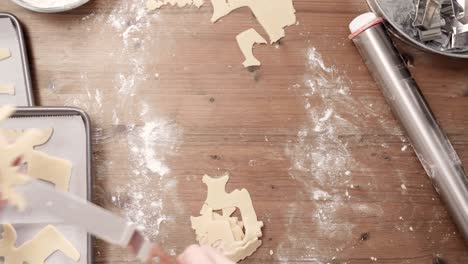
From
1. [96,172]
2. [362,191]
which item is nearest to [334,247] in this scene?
[362,191]

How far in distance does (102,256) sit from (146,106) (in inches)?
9.3

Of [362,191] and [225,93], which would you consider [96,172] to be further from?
[362,191]

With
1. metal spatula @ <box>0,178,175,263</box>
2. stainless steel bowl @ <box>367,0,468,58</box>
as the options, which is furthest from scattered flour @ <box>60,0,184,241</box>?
stainless steel bowl @ <box>367,0,468,58</box>

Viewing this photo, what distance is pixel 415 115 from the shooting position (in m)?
0.88

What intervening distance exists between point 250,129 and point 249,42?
0.14 m

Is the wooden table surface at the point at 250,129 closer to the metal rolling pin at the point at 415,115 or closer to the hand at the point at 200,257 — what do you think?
the metal rolling pin at the point at 415,115

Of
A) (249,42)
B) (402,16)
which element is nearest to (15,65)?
(249,42)

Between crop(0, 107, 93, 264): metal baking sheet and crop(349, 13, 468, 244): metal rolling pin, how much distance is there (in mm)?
453

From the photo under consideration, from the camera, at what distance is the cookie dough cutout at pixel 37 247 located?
80cm

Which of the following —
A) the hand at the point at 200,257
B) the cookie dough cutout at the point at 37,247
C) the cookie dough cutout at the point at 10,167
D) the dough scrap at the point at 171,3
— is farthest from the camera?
the dough scrap at the point at 171,3

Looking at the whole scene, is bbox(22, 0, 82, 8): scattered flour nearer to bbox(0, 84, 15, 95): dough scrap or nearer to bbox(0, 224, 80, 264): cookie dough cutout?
bbox(0, 84, 15, 95): dough scrap

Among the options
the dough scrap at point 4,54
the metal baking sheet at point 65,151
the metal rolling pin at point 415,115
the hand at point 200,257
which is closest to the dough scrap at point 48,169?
the metal baking sheet at point 65,151

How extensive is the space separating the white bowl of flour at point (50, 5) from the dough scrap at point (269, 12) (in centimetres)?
22

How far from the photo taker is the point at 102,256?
832mm
